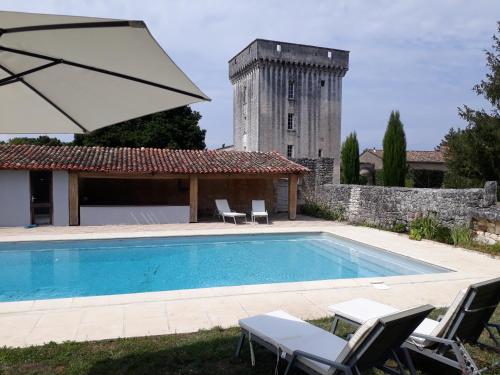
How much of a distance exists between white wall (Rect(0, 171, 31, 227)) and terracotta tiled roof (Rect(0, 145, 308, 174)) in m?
0.51

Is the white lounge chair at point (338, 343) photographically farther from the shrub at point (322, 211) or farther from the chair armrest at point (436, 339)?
the shrub at point (322, 211)

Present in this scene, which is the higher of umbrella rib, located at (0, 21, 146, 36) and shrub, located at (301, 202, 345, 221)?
umbrella rib, located at (0, 21, 146, 36)

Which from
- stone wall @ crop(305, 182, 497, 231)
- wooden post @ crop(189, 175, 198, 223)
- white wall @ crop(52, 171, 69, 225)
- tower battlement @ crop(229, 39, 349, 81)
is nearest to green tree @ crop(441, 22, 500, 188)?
stone wall @ crop(305, 182, 497, 231)

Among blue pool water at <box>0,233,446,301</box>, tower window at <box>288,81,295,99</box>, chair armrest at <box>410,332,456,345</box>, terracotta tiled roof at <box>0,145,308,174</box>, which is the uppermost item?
tower window at <box>288,81,295,99</box>

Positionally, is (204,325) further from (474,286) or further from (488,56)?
(488,56)

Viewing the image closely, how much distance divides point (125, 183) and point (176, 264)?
10.6m

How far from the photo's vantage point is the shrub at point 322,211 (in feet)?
58.4

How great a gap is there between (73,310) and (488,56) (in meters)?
25.5

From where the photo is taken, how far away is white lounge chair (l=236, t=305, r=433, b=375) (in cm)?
297

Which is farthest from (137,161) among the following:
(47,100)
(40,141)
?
(40,141)

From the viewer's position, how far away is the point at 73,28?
99.3 inches

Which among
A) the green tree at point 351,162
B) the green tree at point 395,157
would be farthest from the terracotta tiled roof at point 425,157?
the green tree at point 395,157

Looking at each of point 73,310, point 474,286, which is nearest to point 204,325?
point 73,310

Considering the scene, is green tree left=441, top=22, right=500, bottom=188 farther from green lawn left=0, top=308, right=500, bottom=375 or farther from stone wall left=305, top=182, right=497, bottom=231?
green lawn left=0, top=308, right=500, bottom=375
